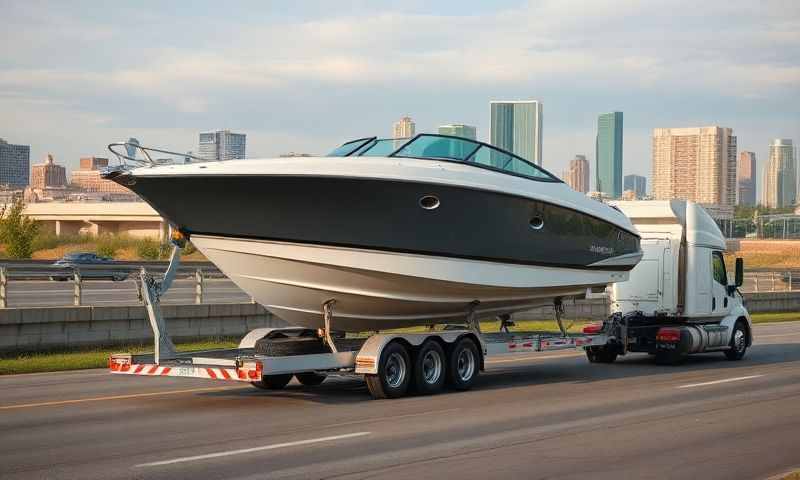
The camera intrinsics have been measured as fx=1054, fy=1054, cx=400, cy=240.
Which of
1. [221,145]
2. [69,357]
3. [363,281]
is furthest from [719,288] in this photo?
[69,357]

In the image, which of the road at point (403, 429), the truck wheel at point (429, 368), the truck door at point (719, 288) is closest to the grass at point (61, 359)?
the road at point (403, 429)

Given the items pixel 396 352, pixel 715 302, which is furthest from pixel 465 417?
pixel 715 302

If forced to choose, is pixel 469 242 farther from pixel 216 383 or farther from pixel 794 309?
pixel 794 309

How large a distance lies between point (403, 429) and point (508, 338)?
5.64m

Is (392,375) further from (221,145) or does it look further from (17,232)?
(17,232)

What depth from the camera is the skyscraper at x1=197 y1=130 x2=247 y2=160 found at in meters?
14.2

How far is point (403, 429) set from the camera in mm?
11695

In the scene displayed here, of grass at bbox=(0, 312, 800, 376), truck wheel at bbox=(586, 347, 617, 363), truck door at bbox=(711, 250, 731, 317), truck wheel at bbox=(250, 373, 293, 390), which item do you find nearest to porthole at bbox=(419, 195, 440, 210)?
truck wheel at bbox=(250, 373, 293, 390)

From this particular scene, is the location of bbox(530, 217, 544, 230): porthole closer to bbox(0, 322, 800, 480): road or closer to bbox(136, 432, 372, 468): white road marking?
bbox(0, 322, 800, 480): road

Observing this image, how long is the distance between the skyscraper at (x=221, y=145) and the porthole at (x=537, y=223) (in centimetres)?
451

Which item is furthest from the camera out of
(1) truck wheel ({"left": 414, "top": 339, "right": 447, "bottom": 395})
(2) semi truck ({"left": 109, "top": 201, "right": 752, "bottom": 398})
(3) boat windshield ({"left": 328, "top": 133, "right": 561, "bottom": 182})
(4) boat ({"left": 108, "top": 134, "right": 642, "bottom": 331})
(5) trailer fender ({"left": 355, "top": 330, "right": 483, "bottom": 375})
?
(3) boat windshield ({"left": 328, "top": 133, "right": 561, "bottom": 182})

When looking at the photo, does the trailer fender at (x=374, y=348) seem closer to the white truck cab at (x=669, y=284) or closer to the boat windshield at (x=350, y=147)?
the boat windshield at (x=350, y=147)

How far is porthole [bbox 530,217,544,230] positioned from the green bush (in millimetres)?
54075

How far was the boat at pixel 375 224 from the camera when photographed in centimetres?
1357
